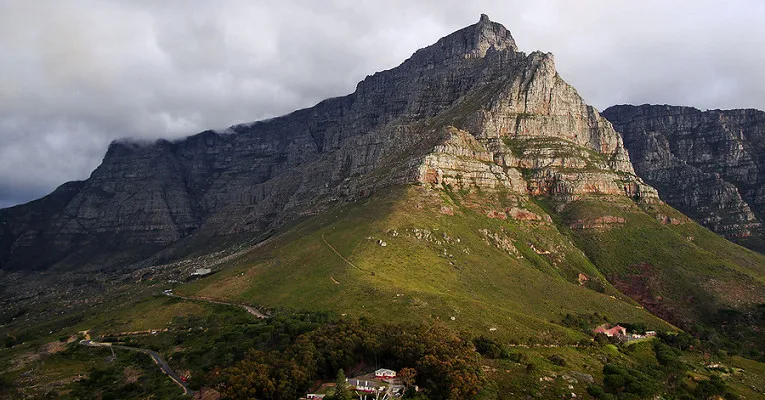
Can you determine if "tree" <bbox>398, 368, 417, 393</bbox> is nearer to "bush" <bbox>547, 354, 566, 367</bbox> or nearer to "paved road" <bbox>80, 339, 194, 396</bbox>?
"bush" <bbox>547, 354, 566, 367</bbox>

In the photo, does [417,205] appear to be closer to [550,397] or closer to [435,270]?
[435,270]

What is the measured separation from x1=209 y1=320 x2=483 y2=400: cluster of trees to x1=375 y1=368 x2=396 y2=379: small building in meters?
2.24

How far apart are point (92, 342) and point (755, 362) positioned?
6367 inches

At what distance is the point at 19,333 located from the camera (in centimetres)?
14912

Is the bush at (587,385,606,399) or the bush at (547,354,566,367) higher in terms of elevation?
the bush at (547,354,566,367)

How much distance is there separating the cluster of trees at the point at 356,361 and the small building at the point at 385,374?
2.24 m

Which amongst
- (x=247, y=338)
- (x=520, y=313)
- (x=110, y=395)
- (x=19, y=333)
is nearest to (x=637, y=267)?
(x=520, y=313)

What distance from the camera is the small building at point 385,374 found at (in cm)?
7181

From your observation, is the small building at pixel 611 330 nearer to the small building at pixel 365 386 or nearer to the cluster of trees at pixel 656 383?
the cluster of trees at pixel 656 383

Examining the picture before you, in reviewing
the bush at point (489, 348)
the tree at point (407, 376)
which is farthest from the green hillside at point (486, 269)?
the tree at point (407, 376)

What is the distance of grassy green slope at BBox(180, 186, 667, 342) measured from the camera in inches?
4269

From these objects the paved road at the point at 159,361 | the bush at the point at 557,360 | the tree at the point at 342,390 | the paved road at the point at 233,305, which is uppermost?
the paved road at the point at 233,305

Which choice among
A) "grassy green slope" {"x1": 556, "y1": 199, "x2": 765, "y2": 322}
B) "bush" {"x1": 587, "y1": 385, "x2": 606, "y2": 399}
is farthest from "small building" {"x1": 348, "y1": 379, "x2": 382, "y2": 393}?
"grassy green slope" {"x1": 556, "y1": 199, "x2": 765, "y2": 322}

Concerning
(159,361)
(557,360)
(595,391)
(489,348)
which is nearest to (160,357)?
(159,361)
